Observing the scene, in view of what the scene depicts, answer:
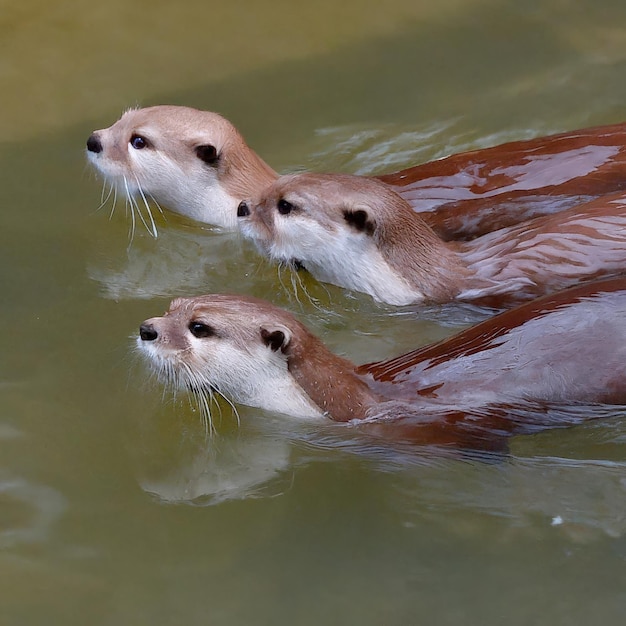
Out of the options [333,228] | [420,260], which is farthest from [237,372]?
[420,260]

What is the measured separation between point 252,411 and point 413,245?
0.82 meters

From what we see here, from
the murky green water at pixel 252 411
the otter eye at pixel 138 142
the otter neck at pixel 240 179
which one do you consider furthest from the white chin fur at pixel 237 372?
the otter eye at pixel 138 142

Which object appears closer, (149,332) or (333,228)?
(149,332)

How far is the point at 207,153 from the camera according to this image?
391cm

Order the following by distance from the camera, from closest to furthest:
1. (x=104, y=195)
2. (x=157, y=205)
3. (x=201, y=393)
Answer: (x=201, y=393)
(x=157, y=205)
(x=104, y=195)

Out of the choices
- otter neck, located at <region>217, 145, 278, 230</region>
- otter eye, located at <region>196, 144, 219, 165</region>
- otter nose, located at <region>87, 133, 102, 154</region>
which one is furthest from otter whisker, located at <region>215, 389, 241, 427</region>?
otter nose, located at <region>87, 133, 102, 154</region>

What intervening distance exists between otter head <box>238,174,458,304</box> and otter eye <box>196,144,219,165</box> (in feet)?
1.11

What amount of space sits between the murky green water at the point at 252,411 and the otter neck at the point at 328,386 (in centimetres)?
10

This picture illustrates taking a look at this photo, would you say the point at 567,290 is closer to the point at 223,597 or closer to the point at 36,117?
the point at 223,597

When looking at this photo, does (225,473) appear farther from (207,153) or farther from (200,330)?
(207,153)

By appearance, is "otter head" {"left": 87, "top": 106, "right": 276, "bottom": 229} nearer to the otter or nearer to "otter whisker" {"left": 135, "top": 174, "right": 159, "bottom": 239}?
"otter whisker" {"left": 135, "top": 174, "right": 159, "bottom": 239}

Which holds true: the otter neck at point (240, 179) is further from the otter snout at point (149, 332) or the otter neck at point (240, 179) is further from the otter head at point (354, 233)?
the otter snout at point (149, 332)

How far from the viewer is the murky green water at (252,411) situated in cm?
264

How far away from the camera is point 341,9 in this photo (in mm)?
5379
